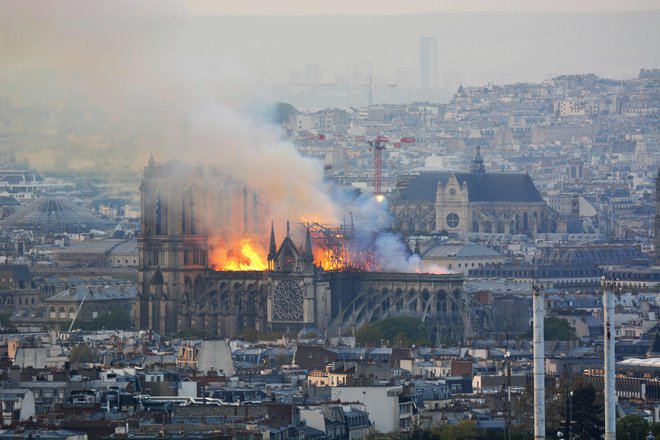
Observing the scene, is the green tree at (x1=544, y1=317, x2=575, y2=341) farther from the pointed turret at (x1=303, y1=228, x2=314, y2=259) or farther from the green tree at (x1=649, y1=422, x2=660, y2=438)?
the green tree at (x1=649, y1=422, x2=660, y2=438)

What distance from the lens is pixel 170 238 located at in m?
168

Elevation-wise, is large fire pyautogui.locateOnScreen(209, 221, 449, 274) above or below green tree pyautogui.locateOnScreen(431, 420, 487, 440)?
above

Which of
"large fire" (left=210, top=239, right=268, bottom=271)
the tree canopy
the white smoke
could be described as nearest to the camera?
the tree canopy

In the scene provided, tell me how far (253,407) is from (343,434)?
223cm

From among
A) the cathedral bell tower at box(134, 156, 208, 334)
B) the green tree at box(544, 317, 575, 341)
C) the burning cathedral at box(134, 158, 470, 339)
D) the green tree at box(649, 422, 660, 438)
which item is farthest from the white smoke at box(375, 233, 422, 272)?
the green tree at box(649, 422, 660, 438)

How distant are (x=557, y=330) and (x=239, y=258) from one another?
106 feet

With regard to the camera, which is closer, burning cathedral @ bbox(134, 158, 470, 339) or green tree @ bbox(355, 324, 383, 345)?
green tree @ bbox(355, 324, 383, 345)

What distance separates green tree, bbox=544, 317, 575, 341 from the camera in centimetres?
13588

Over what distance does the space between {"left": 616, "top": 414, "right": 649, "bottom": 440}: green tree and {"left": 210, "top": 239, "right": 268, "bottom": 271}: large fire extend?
78999 mm

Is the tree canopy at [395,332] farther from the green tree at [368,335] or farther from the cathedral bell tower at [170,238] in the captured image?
the cathedral bell tower at [170,238]

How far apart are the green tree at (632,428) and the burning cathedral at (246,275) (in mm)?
64159

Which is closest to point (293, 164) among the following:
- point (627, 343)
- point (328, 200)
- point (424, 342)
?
point (328, 200)

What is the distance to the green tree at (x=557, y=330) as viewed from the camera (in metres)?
136

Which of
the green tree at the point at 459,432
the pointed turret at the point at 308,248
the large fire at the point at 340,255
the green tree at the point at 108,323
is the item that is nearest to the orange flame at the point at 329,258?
the large fire at the point at 340,255
